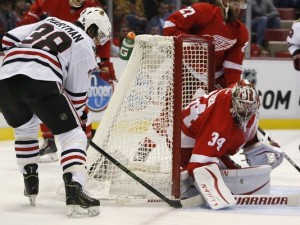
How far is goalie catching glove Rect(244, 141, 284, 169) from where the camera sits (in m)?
4.31

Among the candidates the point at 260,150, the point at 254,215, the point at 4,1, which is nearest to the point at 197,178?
the point at 254,215

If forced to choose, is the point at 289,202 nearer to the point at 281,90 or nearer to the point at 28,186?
the point at 28,186

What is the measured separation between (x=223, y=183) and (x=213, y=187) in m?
0.05

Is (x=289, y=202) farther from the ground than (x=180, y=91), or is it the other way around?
(x=180, y=91)

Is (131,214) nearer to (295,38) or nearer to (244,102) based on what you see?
(244,102)

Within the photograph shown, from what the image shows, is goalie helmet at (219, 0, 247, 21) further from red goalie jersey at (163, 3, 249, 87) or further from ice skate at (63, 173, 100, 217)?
ice skate at (63, 173, 100, 217)

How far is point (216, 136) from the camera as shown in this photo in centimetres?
385

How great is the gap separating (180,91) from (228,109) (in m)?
0.23

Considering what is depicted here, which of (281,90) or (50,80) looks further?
(281,90)

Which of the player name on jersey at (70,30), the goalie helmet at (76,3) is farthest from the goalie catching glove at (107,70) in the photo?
the player name on jersey at (70,30)

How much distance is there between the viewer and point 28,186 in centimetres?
387

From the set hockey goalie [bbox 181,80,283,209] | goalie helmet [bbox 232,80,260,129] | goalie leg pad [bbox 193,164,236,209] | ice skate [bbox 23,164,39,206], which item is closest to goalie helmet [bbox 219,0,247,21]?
hockey goalie [bbox 181,80,283,209]

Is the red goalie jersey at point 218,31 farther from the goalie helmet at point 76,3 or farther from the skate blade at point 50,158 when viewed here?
the skate blade at point 50,158

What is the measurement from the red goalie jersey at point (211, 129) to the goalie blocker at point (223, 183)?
0.21 feet
